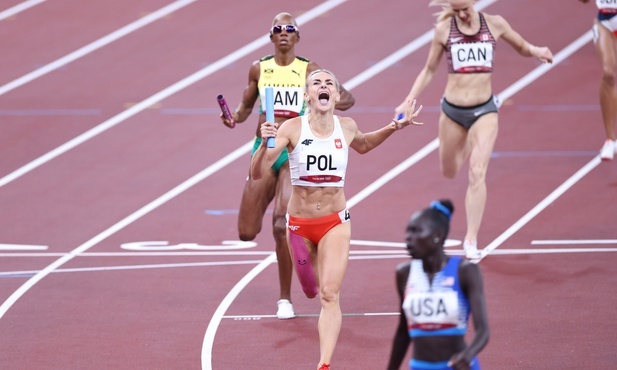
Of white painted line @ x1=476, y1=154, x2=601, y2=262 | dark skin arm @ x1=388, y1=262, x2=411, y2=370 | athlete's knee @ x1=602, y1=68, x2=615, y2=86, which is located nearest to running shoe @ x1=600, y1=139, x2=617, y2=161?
white painted line @ x1=476, y1=154, x2=601, y2=262

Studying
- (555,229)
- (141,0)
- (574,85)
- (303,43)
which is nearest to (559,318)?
(555,229)

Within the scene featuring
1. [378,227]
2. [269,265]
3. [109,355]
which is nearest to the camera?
[109,355]

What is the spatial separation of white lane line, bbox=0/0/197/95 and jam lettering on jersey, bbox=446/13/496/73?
8587 millimetres

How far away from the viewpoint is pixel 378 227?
541 inches

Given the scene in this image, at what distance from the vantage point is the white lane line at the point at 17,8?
20.7 m

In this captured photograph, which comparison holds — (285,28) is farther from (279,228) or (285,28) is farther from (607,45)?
(607,45)

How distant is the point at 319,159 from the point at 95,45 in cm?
1150

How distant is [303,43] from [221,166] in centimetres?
392

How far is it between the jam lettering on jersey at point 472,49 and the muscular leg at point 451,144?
0.58 m

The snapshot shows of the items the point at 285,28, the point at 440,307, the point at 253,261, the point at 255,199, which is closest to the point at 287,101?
the point at 285,28

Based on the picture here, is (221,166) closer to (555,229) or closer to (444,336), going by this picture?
(555,229)

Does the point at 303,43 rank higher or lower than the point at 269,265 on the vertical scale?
higher

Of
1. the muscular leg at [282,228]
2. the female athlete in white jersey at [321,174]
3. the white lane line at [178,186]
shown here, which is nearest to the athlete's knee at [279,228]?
the muscular leg at [282,228]

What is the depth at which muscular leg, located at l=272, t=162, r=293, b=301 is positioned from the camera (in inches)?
412
